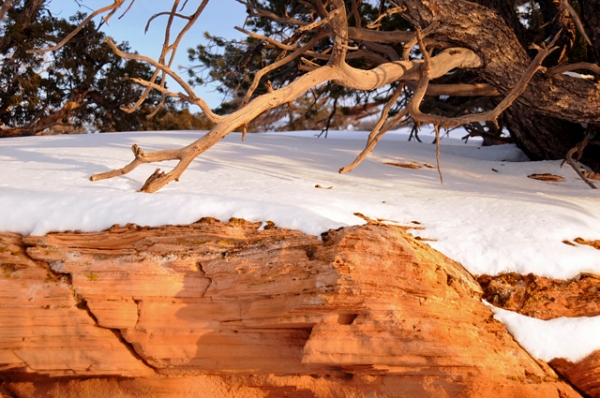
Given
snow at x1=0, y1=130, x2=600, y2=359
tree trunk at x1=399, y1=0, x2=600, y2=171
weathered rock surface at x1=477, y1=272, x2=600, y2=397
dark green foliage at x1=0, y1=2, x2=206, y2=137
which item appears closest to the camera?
weathered rock surface at x1=477, y1=272, x2=600, y2=397

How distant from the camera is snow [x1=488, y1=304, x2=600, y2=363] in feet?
9.62

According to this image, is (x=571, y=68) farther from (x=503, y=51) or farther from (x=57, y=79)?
(x=57, y=79)

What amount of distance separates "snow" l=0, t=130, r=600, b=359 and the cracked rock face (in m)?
0.25

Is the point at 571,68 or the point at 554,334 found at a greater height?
the point at 571,68

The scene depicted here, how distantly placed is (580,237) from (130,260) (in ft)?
9.68

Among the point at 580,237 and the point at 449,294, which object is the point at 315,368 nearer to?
the point at 449,294

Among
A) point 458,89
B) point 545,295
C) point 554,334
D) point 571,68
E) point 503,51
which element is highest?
point 503,51

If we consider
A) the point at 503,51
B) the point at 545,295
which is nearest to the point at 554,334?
the point at 545,295

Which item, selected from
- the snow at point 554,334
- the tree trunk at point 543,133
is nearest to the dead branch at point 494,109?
the snow at point 554,334

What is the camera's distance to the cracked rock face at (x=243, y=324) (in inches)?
111

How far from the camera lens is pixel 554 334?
3.01m

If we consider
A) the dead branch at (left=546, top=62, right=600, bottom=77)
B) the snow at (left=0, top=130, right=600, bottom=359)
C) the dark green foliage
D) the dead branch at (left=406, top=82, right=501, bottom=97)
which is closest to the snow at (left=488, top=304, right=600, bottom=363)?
the snow at (left=0, top=130, right=600, bottom=359)

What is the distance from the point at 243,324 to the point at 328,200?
4.36ft

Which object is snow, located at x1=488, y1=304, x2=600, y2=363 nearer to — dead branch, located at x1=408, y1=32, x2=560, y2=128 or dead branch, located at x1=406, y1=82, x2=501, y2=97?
dead branch, located at x1=408, y1=32, x2=560, y2=128
